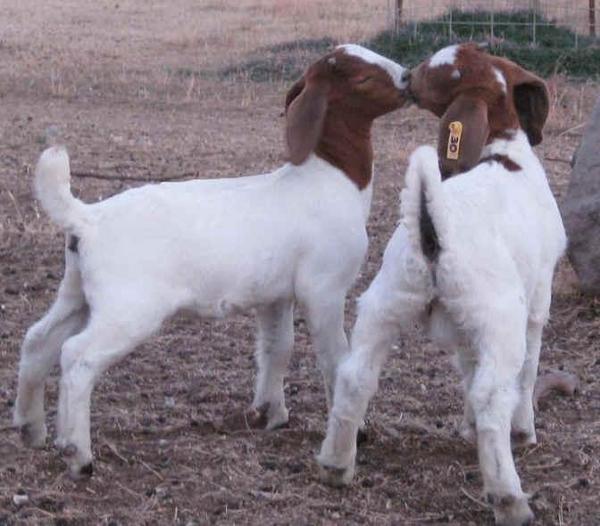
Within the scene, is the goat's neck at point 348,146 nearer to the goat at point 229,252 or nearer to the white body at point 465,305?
the goat at point 229,252

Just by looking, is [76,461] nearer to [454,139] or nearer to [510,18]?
[454,139]

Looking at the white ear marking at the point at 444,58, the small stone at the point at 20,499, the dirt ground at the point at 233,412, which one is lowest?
the dirt ground at the point at 233,412

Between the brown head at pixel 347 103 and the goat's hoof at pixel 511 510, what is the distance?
5.12 feet

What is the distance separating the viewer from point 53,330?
5.18 metres

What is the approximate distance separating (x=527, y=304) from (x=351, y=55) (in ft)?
4.48

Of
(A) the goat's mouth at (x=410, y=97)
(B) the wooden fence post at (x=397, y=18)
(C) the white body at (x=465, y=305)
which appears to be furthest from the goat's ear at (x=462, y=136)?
(B) the wooden fence post at (x=397, y=18)

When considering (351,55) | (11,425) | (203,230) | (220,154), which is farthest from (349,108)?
(220,154)

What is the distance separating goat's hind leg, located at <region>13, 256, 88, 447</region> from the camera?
5.16m

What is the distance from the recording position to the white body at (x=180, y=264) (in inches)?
191

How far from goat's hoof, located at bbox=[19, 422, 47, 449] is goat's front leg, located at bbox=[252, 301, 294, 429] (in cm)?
89

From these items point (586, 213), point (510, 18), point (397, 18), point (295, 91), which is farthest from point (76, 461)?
point (510, 18)

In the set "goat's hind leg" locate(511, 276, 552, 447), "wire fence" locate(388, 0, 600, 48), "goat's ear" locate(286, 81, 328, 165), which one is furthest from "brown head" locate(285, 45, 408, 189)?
"wire fence" locate(388, 0, 600, 48)

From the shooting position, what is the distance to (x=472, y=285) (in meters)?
4.46

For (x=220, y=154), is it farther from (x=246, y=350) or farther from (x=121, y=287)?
(x=121, y=287)
